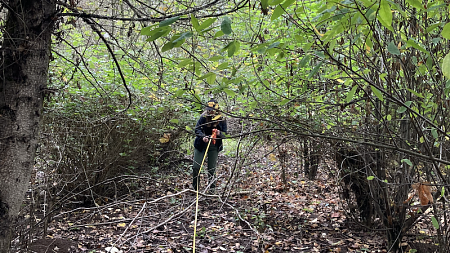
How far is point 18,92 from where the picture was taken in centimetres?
175

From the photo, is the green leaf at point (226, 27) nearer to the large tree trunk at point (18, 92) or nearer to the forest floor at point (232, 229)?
the large tree trunk at point (18, 92)

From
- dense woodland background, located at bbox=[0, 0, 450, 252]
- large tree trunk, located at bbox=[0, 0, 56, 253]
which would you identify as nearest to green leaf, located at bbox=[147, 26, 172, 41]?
dense woodland background, located at bbox=[0, 0, 450, 252]

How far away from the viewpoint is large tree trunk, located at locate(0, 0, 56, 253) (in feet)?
5.67

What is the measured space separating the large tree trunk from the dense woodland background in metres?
0.01

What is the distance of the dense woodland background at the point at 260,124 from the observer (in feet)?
5.90

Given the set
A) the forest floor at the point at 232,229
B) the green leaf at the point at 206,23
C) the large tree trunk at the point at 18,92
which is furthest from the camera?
the forest floor at the point at 232,229

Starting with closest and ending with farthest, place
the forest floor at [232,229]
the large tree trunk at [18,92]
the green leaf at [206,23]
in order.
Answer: the green leaf at [206,23] → the large tree trunk at [18,92] → the forest floor at [232,229]

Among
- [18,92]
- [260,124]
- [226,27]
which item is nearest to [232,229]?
[260,124]

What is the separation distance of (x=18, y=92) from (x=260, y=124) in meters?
2.12

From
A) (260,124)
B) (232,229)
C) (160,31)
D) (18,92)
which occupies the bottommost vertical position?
(232,229)

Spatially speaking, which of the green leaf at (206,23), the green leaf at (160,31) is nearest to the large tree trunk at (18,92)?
the green leaf at (160,31)

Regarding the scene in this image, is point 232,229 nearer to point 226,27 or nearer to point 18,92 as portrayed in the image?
point 18,92

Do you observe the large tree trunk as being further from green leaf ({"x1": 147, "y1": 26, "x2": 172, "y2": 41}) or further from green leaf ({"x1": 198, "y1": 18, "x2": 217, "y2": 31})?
green leaf ({"x1": 198, "y1": 18, "x2": 217, "y2": 31})

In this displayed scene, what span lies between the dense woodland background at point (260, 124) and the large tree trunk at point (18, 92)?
0.01 metres
